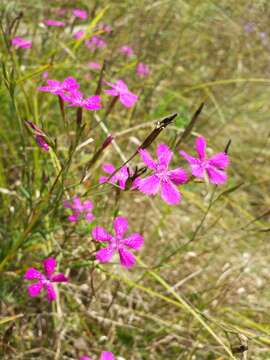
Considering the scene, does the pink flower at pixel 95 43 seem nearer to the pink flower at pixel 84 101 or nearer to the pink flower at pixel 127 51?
the pink flower at pixel 127 51

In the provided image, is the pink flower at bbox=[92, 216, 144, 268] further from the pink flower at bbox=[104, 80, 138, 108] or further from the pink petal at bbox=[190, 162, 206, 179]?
the pink flower at bbox=[104, 80, 138, 108]

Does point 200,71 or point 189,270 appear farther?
point 200,71

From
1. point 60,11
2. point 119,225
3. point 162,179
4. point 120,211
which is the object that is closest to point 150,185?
point 162,179

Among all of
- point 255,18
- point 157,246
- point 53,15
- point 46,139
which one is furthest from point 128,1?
point 46,139

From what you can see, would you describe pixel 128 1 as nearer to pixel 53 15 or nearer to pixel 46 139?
pixel 53 15

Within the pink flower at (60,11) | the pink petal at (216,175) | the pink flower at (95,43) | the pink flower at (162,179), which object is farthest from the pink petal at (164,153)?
the pink flower at (60,11)

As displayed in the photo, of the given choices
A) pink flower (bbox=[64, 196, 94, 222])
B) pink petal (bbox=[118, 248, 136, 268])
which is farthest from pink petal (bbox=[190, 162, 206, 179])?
pink flower (bbox=[64, 196, 94, 222])

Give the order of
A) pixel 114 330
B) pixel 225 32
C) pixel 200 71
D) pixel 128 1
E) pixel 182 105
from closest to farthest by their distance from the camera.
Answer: pixel 114 330
pixel 128 1
pixel 182 105
pixel 225 32
pixel 200 71
